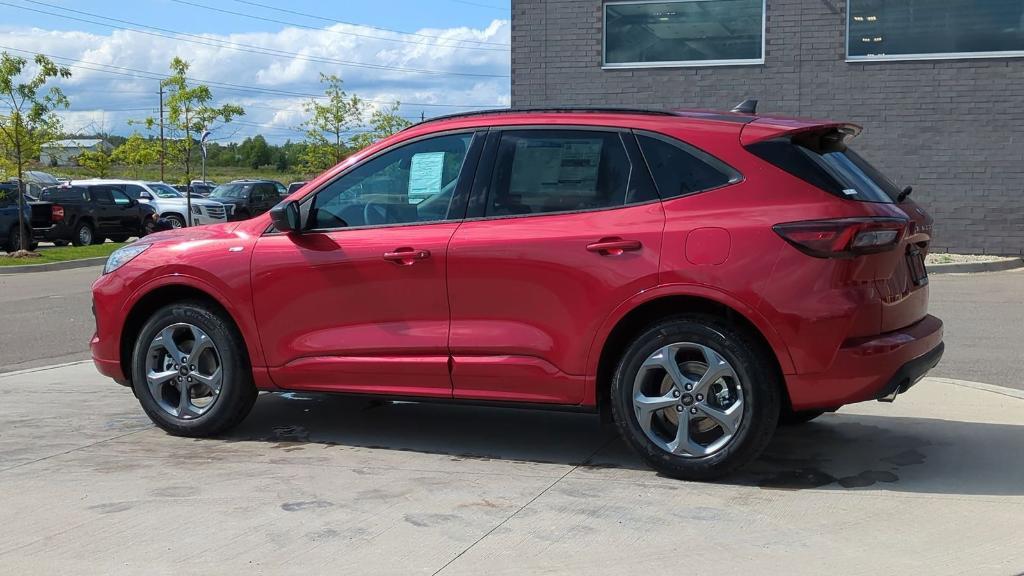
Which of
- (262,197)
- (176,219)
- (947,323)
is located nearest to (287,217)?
(947,323)

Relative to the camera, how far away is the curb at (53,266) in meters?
21.6

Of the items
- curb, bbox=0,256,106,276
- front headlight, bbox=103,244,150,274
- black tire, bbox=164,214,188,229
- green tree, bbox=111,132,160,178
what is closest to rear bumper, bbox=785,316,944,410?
front headlight, bbox=103,244,150,274

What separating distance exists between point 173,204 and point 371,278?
105 ft

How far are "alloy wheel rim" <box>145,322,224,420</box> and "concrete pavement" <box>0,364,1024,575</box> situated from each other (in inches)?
9.4

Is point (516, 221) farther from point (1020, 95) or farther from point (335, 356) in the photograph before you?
point (1020, 95)

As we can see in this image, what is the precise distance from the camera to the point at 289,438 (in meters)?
6.50

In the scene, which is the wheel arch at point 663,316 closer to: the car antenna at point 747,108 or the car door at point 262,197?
the car antenna at point 747,108

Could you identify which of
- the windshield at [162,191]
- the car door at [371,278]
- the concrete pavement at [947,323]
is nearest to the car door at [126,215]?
the windshield at [162,191]

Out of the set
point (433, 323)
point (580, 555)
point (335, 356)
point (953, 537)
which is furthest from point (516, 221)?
point (953, 537)

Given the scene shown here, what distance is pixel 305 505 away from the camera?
5.03 m

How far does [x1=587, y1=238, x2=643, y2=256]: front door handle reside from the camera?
17.5 feet

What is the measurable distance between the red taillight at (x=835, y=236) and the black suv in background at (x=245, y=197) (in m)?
30.5

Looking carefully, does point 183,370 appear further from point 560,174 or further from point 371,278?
point 560,174

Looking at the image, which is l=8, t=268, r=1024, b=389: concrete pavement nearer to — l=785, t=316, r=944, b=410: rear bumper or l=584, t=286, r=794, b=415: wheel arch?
l=785, t=316, r=944, b=410: rear bumper
